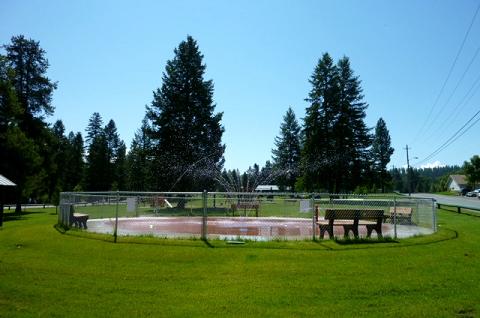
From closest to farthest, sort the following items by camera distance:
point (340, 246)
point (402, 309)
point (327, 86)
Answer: point (402, 309)
point (340, 246)
point (327, 86)

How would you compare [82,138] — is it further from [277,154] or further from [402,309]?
[402,309]

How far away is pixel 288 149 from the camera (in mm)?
78750

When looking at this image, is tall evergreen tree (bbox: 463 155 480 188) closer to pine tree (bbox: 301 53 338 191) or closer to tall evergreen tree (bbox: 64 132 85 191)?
pine tree (bbox: 301 53 338 191)

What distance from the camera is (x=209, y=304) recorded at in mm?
6844

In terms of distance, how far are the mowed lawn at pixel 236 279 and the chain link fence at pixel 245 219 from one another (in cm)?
166

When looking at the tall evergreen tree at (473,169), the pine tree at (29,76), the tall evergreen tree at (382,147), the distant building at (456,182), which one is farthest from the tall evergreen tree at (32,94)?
the distant building at (456,182)

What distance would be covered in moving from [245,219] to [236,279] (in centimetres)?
1284

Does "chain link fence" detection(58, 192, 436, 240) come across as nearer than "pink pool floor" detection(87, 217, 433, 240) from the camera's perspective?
Yes

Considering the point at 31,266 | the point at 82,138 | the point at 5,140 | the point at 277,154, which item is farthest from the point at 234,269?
the point at 82,138

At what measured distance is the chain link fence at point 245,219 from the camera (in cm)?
1419

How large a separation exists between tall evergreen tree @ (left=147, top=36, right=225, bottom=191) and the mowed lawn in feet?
108

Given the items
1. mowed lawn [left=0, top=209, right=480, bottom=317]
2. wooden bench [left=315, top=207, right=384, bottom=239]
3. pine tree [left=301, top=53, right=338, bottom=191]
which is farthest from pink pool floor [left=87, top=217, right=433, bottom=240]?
pine tree [left=301, top=53, right=338, bottom=191]

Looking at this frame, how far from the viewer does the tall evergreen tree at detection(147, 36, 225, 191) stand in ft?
152

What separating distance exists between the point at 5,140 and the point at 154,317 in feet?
106
